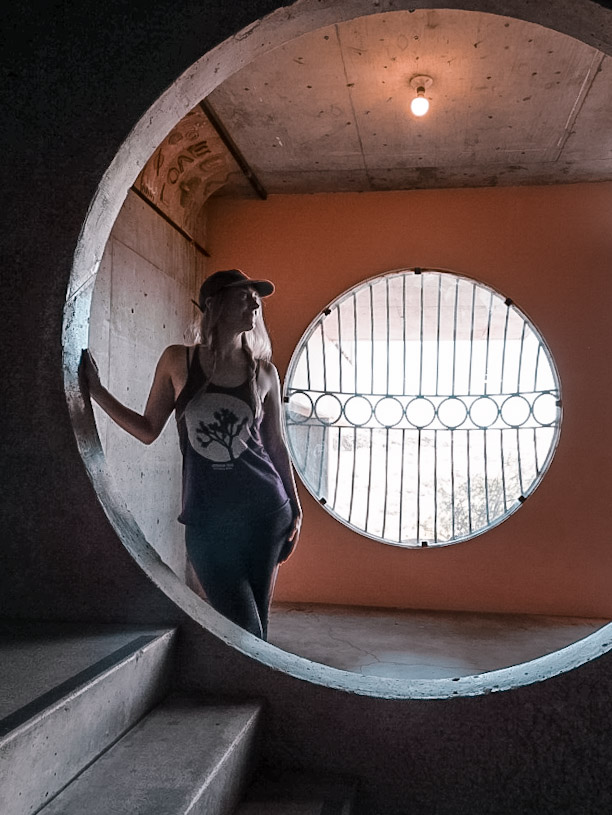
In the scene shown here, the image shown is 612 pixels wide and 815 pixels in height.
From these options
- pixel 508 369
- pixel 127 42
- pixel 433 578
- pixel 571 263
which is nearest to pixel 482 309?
pixel 508 369

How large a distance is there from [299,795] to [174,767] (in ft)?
1.03

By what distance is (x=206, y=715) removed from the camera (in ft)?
4.61

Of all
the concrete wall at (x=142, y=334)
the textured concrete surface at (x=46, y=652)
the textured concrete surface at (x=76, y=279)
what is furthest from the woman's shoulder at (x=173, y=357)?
the concrete wall at (x=142, y=334)

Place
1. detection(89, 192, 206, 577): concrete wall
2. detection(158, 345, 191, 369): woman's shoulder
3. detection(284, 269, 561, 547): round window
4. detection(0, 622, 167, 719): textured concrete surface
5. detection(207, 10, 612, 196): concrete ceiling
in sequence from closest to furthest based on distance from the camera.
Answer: detection(0, 622, 167, 719): textured concrete surface < detection(158, 345, 191, 369): woman's shoulder < detection(207, 10, 612, 196): concrete ceiling < detection(89, 192, 206, 577): concrete wall < detection(284, 269, 561, 547): round window

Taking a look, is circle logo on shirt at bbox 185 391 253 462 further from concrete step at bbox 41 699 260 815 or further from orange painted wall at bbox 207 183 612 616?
orange painted wall at bbox 207 183 612 616

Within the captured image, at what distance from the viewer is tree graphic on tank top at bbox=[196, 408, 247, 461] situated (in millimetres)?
2037

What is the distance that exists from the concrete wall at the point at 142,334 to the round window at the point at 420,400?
95cm

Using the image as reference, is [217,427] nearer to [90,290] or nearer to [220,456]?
[220,456]

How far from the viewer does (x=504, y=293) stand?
461cm

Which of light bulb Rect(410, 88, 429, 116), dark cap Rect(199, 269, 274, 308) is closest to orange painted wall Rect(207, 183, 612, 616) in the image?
light bulb Rect(410, 88, 429, 116)

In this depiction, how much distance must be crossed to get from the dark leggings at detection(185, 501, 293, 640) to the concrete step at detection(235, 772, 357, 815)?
1.91ft

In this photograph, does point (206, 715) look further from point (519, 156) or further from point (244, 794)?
point (519, 156)

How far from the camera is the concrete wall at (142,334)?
3.29 m

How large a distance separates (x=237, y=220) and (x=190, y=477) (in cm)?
331
